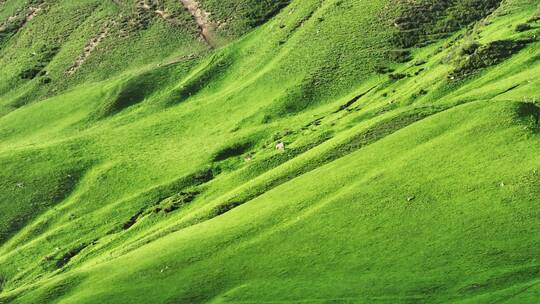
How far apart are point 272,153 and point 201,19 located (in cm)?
6988

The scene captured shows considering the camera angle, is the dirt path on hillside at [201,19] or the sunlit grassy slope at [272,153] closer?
the sunlit grassy slope at [272,153]

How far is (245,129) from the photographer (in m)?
103

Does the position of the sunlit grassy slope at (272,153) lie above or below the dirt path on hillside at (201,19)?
below

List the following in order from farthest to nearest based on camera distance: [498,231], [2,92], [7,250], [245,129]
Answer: [2,92] < [245,129] < [7,250] < [498,231]

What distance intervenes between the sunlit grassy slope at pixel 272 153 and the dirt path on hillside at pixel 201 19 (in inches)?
56.2

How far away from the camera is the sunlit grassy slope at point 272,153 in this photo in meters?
54.3

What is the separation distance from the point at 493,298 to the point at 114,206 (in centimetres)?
5755

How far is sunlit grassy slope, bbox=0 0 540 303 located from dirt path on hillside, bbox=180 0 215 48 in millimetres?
1428

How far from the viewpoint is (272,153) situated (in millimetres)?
86250

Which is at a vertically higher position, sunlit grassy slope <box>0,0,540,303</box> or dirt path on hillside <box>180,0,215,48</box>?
dirt path on hillside <box>180,0,215,48</box>

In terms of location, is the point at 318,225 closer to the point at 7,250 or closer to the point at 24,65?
the point at 7,250

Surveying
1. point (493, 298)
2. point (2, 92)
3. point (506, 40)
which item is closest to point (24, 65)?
point (2, 92)

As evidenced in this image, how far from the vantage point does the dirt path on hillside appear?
141 meters

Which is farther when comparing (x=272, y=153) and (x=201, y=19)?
(x=201, y=19)
